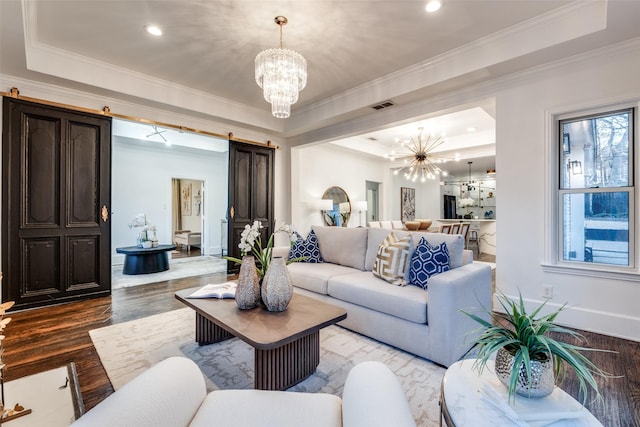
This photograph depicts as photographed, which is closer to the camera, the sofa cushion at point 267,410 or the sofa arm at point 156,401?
the sofa arm at point 156,401

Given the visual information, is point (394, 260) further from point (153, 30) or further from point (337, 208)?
point (337, 208)

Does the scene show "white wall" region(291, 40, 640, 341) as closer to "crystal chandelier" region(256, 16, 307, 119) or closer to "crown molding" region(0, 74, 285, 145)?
"crystal chandelier" region(256, 16, 307, 119)

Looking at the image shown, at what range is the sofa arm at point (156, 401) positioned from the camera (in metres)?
0.78

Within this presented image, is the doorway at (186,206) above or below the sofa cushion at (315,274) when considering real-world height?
above

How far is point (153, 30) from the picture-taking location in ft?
9.24

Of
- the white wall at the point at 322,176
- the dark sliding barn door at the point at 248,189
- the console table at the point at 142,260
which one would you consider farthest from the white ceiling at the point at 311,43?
the console table at the point at 142,260

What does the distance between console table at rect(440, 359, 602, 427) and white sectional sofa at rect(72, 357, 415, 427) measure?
224 mm

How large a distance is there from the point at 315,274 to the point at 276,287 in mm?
1201

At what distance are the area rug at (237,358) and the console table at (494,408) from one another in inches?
24.9

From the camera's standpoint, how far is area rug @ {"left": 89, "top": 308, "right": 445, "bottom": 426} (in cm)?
184

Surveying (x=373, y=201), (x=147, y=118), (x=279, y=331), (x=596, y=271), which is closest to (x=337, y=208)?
(x=373, y=201)

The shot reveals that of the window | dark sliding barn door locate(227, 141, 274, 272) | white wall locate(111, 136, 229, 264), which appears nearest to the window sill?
the window

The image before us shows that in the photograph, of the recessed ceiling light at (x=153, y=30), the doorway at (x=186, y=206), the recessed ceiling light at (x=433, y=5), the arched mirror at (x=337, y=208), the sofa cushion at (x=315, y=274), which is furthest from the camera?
the doorway at (x=186, y=206)

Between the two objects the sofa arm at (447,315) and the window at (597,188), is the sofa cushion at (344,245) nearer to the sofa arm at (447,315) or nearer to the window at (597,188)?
the sofa arm at (447,315)
